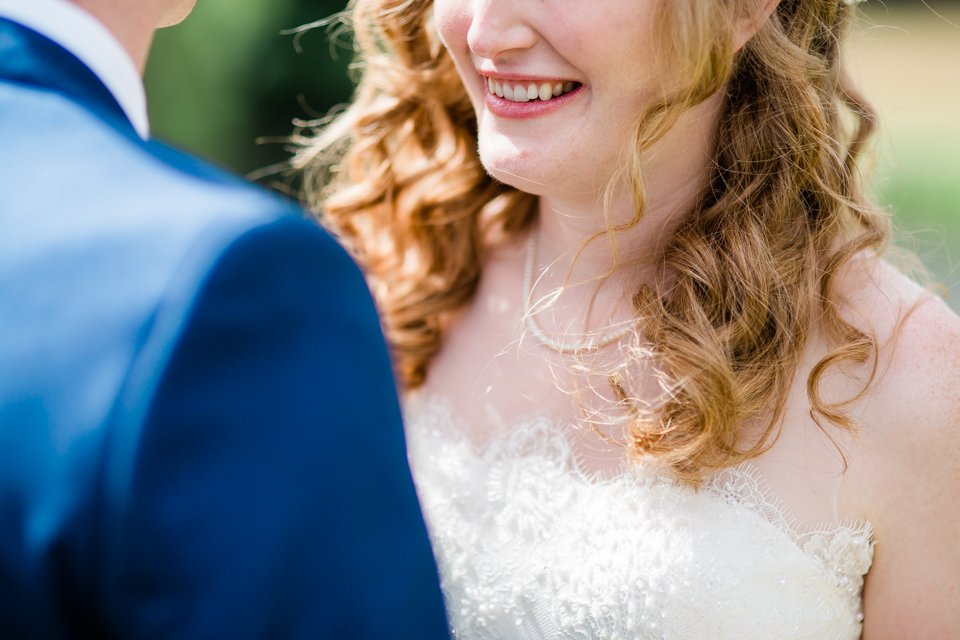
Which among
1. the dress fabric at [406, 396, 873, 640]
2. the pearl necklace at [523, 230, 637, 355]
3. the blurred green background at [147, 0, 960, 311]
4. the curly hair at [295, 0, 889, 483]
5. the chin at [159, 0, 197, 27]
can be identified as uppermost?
the chin at [159, 0, 197, 27]

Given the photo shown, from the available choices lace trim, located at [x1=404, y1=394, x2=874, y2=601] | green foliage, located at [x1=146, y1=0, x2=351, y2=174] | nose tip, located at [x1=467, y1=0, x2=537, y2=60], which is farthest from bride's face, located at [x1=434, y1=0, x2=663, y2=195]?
green foliage, located at [x1=146, y1=0, x2=351, y2=174]

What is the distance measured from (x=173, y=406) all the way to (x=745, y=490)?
1362 mm

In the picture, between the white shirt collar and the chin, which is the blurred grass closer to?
the chin

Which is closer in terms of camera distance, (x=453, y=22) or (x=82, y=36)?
(x=82, y=36)

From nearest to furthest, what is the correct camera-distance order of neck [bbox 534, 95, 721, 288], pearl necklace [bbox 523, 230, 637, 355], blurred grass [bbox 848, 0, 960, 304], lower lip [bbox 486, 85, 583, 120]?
1. lower lip [bbox 486, 85, 583, 120]
2. neck [bbox 534, 95, 721, 288]
3. pearl necklace [bbox 523, 230, 637, 355]
4. blurred grass [bbox 848, 0, 960, 304]

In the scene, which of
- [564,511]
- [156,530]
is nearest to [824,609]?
[564,511]

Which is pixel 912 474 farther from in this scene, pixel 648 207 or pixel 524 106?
pixel 524 106

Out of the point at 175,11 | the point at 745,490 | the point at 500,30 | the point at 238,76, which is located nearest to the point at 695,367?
the point at 745,490

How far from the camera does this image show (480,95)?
2121 mm

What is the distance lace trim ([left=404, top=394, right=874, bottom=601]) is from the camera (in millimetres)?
1909

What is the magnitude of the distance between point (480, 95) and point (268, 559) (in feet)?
4.44

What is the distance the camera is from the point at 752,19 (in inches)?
77.2

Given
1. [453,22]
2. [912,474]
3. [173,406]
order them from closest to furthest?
[173,406], [912,474], [453,22]

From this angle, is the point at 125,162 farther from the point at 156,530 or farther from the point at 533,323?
the point at 533,323
